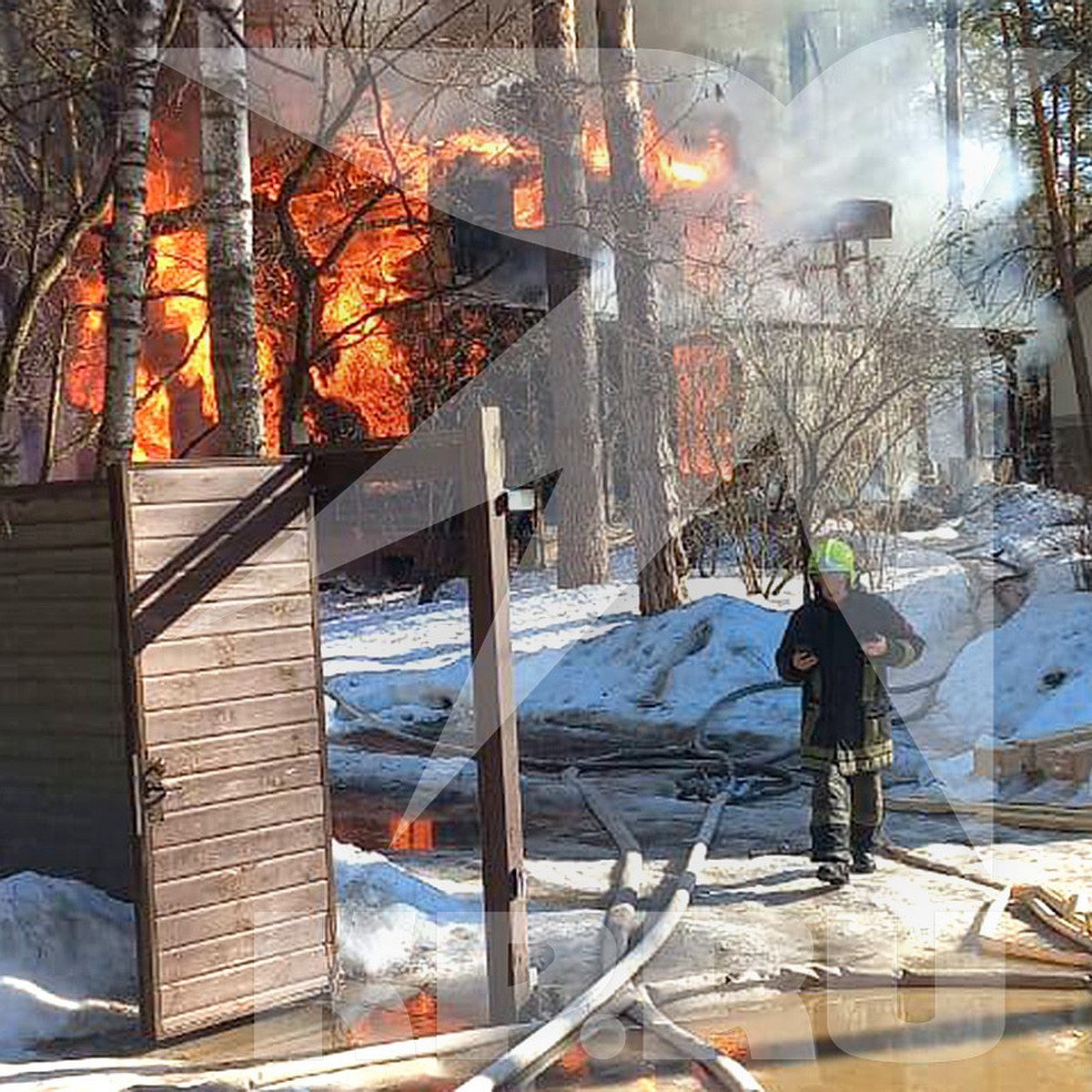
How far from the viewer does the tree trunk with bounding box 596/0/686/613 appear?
16469 millimetres

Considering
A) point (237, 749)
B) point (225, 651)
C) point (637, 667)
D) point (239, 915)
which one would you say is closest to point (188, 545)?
point (225, 651)

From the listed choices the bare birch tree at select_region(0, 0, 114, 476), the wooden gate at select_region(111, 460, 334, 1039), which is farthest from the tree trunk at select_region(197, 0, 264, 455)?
the wooden gate at select_region(111, 460, 334, 1039)

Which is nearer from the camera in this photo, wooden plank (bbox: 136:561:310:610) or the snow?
wooden plank (bbox: 136:561:310:610)

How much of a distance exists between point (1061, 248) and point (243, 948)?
14889 mm

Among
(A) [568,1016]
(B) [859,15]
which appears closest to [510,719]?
(A) [568,1016]

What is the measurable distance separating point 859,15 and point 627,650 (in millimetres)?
19181

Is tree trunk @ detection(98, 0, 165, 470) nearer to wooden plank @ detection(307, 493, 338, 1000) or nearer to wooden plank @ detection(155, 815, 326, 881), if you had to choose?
wooden plank @ detection(307, 493, 338, 1000)

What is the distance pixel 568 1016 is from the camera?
16.6ft

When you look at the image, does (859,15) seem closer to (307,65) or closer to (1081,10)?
(1081,10)

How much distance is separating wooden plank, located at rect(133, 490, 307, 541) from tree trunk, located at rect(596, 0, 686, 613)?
10.8 metres

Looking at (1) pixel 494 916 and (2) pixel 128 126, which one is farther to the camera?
(2) pixel 128 126

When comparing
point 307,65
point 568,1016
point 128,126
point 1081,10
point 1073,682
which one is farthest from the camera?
point 1081,10

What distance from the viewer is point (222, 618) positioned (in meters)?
5.54

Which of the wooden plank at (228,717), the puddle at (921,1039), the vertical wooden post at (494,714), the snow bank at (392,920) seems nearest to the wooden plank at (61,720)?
the wooden plank at (228,717)
